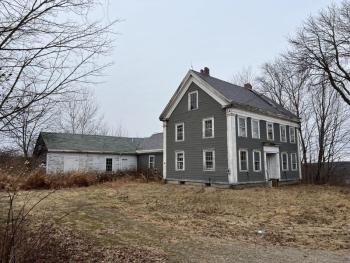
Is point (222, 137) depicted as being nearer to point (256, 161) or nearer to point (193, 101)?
point (256, 161)

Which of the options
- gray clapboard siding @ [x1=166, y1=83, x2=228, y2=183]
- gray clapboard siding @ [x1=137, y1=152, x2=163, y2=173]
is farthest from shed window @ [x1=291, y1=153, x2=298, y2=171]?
gray clapboard siding @ [x1=137, y1=152, x2=163, y2=173]

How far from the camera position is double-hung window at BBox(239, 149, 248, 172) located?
20281 millimetres

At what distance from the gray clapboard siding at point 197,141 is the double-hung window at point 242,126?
1.18 m

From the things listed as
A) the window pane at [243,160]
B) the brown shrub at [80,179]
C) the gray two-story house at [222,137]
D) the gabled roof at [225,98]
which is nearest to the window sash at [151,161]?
the gray two-story house at [222,137]

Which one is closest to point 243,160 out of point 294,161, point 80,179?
point 294,161

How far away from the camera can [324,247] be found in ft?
24.4

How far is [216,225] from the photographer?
9.82 meters

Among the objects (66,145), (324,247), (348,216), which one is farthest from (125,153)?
(324,247)

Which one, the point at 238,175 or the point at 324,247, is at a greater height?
the point at 238,175

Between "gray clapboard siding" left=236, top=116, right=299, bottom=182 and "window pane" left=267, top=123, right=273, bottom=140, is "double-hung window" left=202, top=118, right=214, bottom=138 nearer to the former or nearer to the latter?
"gray clapboard siding" left=236, top=116, right=299, bottom=182

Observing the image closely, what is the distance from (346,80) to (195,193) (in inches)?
619

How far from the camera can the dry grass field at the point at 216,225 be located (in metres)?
6.89

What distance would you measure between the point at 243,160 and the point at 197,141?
11.9 ft

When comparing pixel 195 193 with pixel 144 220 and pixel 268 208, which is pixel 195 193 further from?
pixel 144 220
